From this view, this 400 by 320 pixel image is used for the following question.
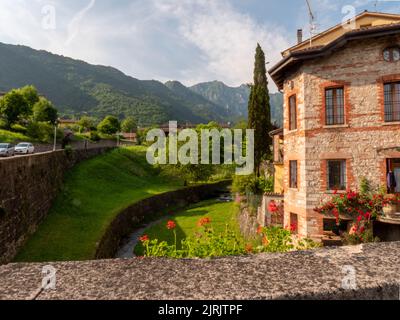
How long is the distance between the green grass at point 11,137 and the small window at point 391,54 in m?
43.1

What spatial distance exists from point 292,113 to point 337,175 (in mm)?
4239

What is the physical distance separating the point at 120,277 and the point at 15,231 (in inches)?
561

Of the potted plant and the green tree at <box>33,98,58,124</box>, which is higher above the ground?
the green tree at <box>33,98,58,124</box>

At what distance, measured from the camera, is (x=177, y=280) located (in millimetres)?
2783

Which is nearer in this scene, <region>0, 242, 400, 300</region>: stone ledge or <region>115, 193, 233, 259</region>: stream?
<region>0, 242, 400, 300</region>: stone ledge

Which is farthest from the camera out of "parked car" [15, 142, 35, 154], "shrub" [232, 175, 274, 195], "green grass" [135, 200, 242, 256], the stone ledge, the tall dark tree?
the tall dark tree

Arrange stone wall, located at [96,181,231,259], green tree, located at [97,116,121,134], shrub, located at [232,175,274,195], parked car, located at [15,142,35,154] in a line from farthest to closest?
1. green tree, located at [97,116,121,134]
2. parked car, located at [15,142,35,154]
3. shrub, located at [232,175,274,195]
4. stone wall, located at [96,181,231,259]

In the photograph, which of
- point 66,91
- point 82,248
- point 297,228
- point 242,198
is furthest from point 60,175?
point 66,91

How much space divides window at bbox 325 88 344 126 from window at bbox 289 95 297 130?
1842 millimetres

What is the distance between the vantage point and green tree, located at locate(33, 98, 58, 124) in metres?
54.2

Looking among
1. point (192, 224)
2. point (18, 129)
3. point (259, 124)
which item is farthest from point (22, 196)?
point (18, 129)

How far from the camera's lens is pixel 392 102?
13578 millimetres

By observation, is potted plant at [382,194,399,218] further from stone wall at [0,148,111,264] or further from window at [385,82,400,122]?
stone wall at [0,148,111,264]

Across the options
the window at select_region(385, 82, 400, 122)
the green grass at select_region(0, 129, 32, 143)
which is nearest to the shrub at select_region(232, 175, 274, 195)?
the window at select_region(385, 82, 400, 122)
